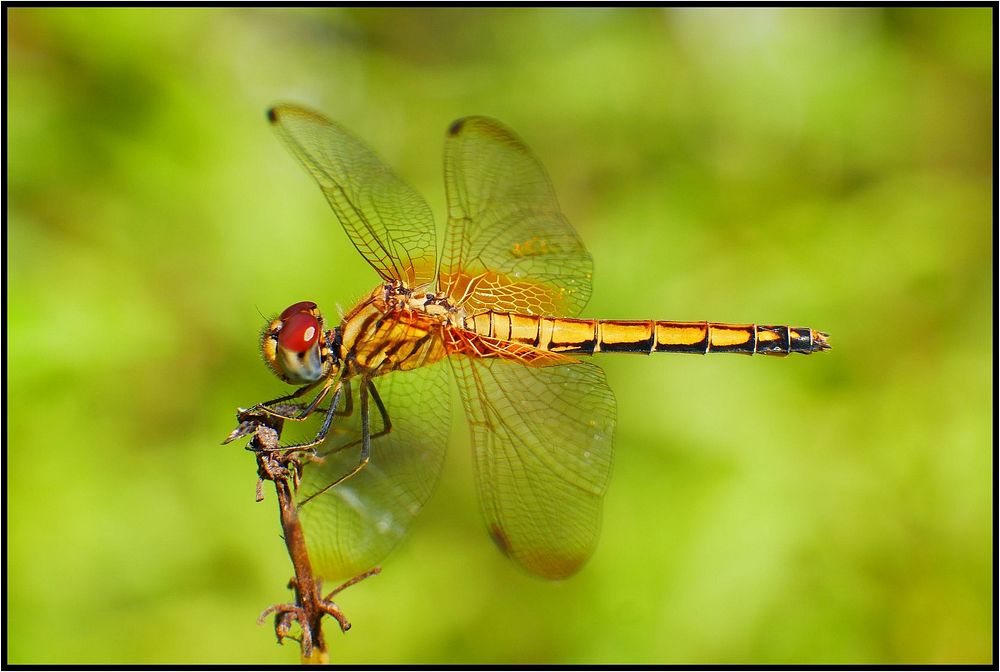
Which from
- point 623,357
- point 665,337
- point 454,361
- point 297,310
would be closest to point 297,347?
point 297,310

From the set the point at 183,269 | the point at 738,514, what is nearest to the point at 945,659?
the point at 738,514

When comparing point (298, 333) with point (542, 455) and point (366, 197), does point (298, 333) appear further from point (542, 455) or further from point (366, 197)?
point (542, 455)

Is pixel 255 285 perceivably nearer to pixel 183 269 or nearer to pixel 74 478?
pixel 183 269

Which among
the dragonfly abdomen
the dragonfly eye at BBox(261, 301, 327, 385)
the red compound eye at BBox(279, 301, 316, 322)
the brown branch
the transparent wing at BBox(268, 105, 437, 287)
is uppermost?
the transparent wing at BBox(268, 105, 437, 287)

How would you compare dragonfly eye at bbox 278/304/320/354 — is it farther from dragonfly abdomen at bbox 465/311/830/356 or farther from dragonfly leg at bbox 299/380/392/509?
dragonfly abdomen at bbox 465/311/830/356

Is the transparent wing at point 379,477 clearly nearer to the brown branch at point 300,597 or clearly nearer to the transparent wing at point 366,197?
the transparent wing at point 366,197

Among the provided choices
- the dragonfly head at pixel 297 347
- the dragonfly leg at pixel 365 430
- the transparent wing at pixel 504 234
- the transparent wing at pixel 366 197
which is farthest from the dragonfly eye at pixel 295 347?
the transparent wing at pixel 504 234

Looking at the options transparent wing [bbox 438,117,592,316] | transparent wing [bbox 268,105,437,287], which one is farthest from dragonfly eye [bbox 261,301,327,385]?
transparent wing [bbox 438,117,592,316]
